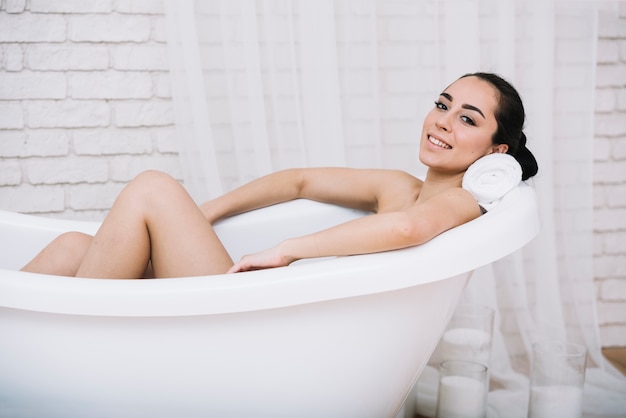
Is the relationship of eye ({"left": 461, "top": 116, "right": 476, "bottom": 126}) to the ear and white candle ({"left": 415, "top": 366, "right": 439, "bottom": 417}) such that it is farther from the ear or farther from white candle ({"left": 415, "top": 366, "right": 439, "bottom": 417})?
white candle ({"left": 415, "top": 366, "right": 439, "bottom": 417})

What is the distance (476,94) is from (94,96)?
1324mm

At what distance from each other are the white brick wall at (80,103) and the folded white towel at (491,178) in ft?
3.95

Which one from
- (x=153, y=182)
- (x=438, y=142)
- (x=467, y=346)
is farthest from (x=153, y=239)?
(x=467, y=346)

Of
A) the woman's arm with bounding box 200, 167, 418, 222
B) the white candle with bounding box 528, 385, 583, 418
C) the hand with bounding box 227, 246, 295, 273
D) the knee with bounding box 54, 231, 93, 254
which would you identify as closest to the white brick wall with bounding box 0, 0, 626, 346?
the woman's arm with bounding box 200, 167, 418, 222

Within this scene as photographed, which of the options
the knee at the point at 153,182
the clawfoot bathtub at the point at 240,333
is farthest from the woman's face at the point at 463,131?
the knee at the point at 153,182

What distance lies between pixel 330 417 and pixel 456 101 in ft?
2.44

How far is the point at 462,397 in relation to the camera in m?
1.70

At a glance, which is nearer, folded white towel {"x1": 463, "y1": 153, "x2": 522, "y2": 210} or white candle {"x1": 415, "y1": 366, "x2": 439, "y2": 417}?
folded white towel {"x1": 463, "y1": 153, "x2": 522, "y2": 210}

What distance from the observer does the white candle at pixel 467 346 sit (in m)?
1.84

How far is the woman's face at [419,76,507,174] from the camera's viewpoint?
1.53 metres

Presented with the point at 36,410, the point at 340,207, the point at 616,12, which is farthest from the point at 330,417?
the point at 616,12

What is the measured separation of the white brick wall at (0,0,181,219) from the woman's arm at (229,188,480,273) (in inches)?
46.2

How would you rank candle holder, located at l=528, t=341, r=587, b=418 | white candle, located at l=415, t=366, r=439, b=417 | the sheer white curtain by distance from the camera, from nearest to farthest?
candle holder, located at l=528, t=341, r=587, b=418, white candle, located at l=415, t=366, r=439, b=417, the sheer white curtain

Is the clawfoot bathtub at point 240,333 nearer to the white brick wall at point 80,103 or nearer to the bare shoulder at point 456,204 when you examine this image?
the bare shoulder at point 456,204
